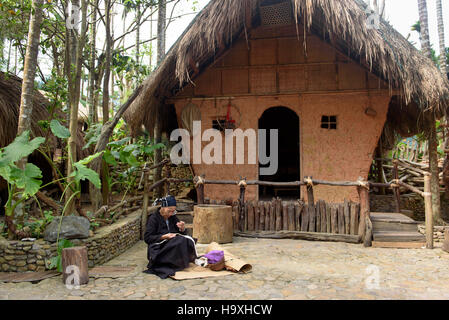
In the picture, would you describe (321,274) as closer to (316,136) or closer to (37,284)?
(37,284)

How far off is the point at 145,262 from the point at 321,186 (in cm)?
413

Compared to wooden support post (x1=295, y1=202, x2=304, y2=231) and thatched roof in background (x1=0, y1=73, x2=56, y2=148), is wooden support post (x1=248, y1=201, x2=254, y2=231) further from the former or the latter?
thatched roof in background (x1=0, y1=73, x2=56, y2=148)

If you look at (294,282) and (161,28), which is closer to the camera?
(294,282)

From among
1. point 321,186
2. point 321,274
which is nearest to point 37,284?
point 321,274

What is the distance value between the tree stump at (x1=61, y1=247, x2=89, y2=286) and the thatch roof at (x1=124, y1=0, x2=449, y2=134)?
12.0ft

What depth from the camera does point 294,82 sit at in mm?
7684

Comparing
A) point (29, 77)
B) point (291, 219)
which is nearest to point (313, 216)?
point (291, 219)

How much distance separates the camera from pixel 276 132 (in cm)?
1170

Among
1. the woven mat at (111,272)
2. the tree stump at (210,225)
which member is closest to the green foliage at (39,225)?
the woven mat at (111,272)

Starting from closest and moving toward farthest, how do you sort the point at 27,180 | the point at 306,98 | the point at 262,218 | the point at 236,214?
the point at 27,180 < the point at 262,218 < the point at 236,214 < the point at 306,98

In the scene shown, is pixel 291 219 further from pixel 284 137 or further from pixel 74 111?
pixel 284 137

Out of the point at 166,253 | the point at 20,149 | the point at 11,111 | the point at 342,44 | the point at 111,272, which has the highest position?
the point at 342,44

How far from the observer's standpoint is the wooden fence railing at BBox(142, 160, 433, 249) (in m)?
5.96

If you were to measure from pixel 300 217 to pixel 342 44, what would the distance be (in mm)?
3843
